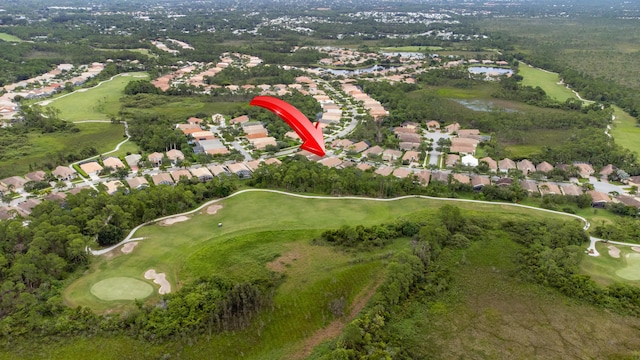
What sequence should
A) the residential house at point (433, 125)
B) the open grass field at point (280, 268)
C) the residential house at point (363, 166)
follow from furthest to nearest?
the residential house at point (433, 125), the residential house at point (363, 166), the open grass field at point (280, 268)

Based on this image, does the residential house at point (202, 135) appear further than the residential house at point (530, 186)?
Yes

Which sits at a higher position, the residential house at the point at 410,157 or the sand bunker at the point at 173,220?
the sand bunker at the point at 173,220

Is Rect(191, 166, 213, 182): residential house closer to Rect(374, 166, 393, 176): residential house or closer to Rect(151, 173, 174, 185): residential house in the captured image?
Rect(151, 173, 174, 185): residential house

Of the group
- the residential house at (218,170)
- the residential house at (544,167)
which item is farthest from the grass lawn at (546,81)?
the residential house at (218,170)

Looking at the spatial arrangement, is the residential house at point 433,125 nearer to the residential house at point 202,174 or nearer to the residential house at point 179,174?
the residential house at point 202,174

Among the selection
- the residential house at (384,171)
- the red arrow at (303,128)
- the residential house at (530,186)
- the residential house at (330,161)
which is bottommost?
the residential house at (530,186)

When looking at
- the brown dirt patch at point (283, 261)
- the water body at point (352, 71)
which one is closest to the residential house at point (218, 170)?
the brown dirt patch at point (283, 261)

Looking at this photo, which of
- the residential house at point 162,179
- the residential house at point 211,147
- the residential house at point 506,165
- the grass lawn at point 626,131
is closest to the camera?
the residential house at point 162,179

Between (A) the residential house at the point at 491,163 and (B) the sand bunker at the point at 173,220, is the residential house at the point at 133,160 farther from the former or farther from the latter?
(A) the residential house at the point at 491,163
